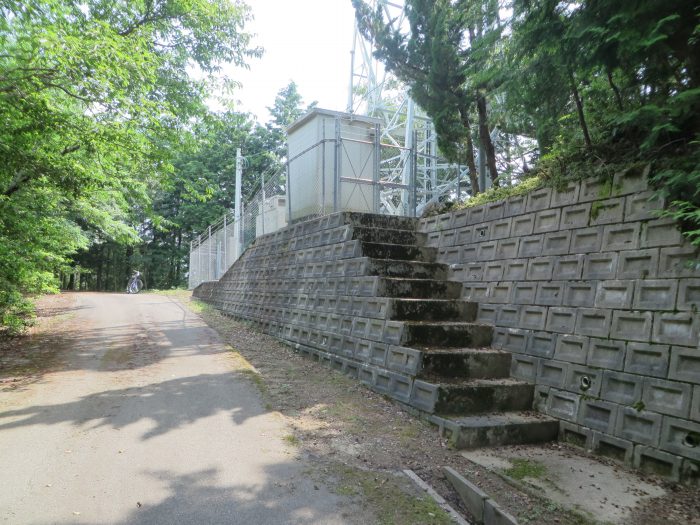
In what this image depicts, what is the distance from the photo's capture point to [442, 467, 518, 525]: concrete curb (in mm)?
2719

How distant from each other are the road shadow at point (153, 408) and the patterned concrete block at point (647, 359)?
3501mm

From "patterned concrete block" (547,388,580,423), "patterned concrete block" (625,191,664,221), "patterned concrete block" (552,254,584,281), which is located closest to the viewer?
"patterned concrete block" (625,191,664,221)

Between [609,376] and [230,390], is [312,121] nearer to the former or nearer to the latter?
[230,390]

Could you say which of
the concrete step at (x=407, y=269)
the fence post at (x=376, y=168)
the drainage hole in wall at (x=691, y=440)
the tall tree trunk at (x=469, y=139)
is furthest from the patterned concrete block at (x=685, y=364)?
the fence post at (x=376, y=168)

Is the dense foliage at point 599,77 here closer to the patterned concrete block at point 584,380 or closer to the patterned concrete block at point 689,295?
the patterned concrete block at point 689,295

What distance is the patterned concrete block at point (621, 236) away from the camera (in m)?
3.82

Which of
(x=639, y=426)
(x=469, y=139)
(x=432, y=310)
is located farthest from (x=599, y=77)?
(x=639, y=426)

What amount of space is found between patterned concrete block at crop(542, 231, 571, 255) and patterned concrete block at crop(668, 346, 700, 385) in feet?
4.89

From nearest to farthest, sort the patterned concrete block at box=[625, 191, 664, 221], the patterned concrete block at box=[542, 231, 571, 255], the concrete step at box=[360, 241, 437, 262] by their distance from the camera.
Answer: the patterned concrete block at box=[625, 191, 664, 221] < the patterned concrete block at box=[542, 231, 571, 255] < the concrete step at box=[360, 241, 437, 262]

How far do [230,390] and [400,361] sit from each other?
2.14 m

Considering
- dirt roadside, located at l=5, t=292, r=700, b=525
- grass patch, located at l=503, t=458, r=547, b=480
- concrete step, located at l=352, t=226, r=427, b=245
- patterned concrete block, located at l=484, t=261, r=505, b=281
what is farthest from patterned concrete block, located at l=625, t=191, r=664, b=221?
concrete step, located at l=352, t=226, r=427, b=245

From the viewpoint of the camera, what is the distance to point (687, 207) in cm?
327

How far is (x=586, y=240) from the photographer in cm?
428

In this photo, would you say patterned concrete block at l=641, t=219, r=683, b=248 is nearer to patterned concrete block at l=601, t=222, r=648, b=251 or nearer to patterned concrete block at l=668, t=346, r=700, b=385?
patterned concrete block at l=601, t=222, r=648, b=251
